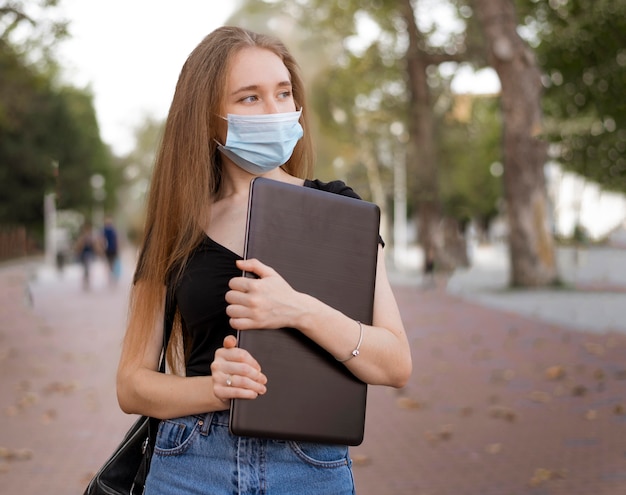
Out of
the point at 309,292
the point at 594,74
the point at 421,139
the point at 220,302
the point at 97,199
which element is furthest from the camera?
the point at 97,199

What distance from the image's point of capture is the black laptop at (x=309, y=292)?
73.4 inches

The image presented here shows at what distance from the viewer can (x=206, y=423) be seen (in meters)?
2.01

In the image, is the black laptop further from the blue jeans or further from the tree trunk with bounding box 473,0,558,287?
the tree trunk with bounding box 473,0,558,287

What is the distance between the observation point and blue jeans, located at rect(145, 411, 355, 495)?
1.97 m

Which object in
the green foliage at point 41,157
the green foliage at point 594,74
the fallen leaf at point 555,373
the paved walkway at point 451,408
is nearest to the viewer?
the paved walkway at point 451,408

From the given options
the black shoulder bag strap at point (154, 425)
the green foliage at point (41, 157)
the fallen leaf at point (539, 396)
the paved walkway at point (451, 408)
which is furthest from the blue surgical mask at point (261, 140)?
the green foliage at point (41, 157)

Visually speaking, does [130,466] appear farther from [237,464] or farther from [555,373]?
[555,373]

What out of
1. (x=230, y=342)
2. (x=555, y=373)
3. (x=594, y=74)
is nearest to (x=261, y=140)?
(x=230, y=342)

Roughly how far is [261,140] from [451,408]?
663 centimetres

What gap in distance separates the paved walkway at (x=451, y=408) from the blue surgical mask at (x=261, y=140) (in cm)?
286

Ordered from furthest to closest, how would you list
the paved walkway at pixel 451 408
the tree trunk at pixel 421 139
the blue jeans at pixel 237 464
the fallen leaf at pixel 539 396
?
1. the tree trunk at pixel 421 139
2. the fallen leaf at pixel 539 396
3. the paved walkway at pixel 451 408
4. the blue jeans at pixel 237 464

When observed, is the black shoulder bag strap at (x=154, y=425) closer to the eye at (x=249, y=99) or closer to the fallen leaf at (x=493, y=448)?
the eye at (x=249, y=99)

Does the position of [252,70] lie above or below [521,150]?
above

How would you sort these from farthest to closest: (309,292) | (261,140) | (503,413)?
(503,413) → (261,140) → (309,292)
